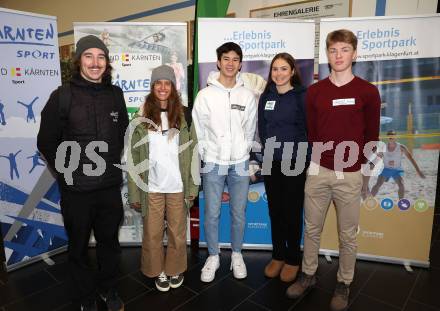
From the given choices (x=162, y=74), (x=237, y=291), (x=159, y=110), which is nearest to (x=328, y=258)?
(x=237, y=291)

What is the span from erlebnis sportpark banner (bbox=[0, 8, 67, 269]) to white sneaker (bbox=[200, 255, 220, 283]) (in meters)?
1.44

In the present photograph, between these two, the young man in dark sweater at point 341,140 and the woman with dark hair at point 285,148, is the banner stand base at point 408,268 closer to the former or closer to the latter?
the young man in dark sweater at point 341,140

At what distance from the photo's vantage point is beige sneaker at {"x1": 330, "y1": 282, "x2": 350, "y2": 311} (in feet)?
6.75

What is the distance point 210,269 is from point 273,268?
49 centimetres

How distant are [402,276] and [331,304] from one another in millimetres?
796

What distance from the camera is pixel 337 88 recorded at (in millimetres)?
1940

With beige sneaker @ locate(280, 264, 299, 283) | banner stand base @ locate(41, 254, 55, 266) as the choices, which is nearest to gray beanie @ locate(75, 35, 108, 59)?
banner stand base @ locate(41, 254, 55, 266)

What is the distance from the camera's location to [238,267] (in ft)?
8.02

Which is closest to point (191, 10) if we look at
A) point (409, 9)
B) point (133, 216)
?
point (409, 9)

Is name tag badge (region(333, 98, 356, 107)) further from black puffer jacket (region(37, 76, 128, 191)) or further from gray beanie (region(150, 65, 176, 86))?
black puffer jacket (region(37, 76, 128, 191))

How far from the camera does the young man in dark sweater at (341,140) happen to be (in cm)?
190

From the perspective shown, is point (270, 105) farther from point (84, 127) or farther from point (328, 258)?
point (328, 258)

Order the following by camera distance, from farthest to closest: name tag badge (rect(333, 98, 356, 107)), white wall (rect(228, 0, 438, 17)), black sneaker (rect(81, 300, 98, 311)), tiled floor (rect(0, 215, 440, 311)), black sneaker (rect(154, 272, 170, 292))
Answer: white wall (rect(228, 0, 438, 17)), black sneaker (rect(154, 272, 170, 292)), tiled floor (rect(0, 215, 440, 311)), black sneaker (rect(81, 300, 98, 311)), name tag badge (rect(333, 98, 356, 107))

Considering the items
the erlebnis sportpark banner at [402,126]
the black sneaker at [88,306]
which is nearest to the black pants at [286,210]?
the erlebnis sportpark banner at [402,126]
